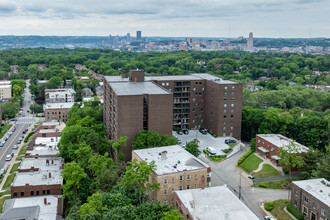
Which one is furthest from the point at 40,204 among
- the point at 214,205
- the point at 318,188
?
the point at 318,188

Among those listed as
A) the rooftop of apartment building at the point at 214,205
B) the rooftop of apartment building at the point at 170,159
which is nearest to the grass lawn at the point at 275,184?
the rooftop of apartment building at the point at 170,159

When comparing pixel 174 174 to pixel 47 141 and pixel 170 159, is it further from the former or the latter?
pixel 47 141

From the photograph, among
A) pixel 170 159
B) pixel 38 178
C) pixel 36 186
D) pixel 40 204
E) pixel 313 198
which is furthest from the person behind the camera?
pixel 38 178

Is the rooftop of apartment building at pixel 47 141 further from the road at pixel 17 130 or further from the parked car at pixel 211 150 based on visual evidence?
the parked car at pixel 211 150

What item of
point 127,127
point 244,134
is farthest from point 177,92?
point 127,127

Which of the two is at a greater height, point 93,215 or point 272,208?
point 93,215

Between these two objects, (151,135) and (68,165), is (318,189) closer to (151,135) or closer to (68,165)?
(151,135)
